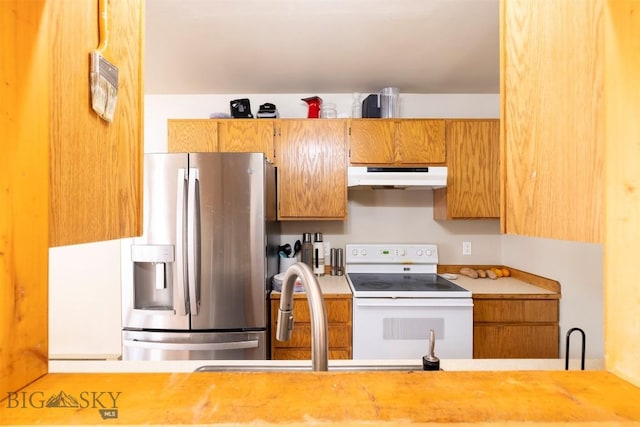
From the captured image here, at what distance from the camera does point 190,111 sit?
2.92m

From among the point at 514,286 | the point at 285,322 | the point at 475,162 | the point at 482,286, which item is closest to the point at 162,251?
the point at 285,322

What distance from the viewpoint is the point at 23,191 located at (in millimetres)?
472

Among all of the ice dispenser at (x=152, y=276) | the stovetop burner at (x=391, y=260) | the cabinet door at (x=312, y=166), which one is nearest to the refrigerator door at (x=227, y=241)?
the ice dispenser at (x=152, y=276)

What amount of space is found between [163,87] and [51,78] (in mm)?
2527

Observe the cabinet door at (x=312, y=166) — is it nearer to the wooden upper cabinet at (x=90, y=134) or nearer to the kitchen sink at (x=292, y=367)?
the kitchen sink at (x=292, y=367)

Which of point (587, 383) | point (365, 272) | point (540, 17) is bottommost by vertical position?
point (365, 272)

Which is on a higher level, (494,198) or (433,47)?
(433,47)

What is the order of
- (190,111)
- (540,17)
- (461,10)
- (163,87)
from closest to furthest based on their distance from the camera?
(540,17), (461,10), (163,87), (190,111)

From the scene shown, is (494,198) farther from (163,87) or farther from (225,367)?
(163,87)

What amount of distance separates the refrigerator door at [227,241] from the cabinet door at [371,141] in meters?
0.83

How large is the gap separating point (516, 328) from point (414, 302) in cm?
73

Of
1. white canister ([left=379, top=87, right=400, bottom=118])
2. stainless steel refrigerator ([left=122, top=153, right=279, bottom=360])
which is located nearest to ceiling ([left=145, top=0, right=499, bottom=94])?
white canister ([left=379, top=87, right=400, bottom=118])

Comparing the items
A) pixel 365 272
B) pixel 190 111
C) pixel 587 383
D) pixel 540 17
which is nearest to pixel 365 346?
pixel 365 272

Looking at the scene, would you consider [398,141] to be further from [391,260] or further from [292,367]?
[292,367]
